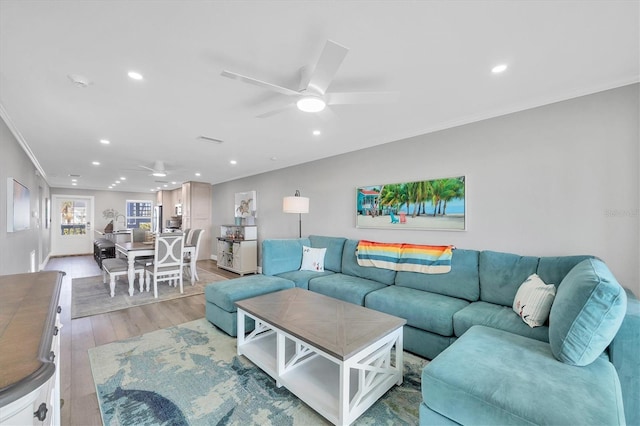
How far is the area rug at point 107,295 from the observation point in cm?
369

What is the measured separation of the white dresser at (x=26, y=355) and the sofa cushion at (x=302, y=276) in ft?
8.02

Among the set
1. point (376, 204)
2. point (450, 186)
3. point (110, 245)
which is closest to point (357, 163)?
point (376, 204)

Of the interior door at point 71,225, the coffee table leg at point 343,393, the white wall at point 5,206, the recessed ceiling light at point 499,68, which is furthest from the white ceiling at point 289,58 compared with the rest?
the interior door at point 71,225

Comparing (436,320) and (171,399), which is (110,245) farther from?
(436,320)

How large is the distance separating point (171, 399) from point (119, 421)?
0.30 metres

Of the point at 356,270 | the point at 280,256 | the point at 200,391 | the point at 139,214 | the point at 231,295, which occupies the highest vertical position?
the point at 139,214

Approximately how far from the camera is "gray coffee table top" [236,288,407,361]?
1729mm

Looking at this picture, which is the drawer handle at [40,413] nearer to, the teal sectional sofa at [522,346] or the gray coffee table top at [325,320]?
the gray coffee table top at [325,320]

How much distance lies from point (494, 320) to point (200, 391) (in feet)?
7.71

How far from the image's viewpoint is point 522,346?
1.68 metres

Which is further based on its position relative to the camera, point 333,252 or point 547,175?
point 333,252

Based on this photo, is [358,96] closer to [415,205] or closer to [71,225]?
[415,205]

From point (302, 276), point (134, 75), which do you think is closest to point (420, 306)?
point (302, 276)

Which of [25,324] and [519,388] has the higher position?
[25,324]
